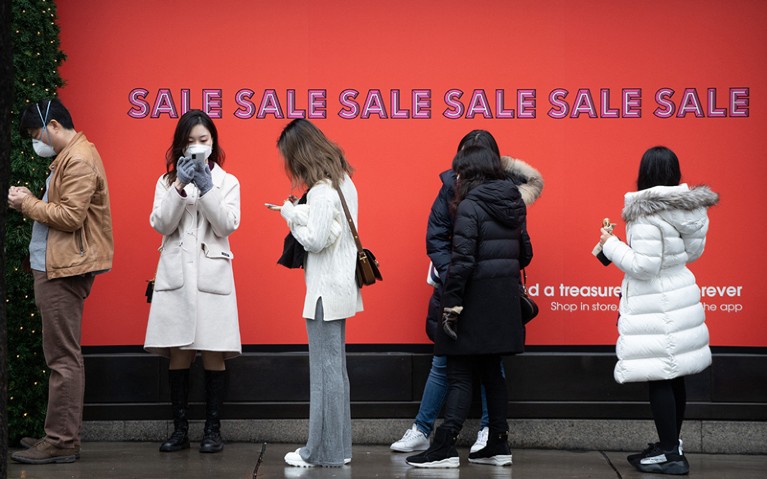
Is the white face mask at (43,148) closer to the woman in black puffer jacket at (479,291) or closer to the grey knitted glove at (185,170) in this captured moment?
the grey knitted glove at (185,170)

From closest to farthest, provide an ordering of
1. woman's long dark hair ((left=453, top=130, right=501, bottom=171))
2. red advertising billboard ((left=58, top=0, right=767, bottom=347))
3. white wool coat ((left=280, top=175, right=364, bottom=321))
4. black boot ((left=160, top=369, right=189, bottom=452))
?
white wool coat ((left=280, top=175, right=364, bottom=321)) < woman's long dark hair ((left=453, top=130, right=501, bottom=171)) < black boot ((left=160, top=369, right=189, bottom=452)) < red advertising billboard ((left=58, top=0, right=767, bottom=347))

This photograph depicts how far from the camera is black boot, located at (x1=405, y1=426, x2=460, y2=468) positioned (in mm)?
6504

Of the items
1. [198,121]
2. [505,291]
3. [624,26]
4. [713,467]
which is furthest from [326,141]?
[713,467]

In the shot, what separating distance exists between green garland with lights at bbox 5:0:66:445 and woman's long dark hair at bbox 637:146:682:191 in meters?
3.69

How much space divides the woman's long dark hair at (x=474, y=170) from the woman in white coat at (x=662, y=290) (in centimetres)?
76

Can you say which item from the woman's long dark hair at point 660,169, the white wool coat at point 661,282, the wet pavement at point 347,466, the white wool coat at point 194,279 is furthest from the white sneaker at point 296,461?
the woman's long dark hair at point 660,169

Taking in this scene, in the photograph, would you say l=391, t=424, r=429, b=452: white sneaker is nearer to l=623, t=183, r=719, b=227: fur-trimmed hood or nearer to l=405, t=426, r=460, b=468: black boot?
l=405, t=426, r=460, b=468: black boot

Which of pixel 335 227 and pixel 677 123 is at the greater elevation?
pixel 677 123

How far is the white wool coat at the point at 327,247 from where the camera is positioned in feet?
20.2

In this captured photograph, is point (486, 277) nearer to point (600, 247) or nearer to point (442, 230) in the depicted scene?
point (442, 230)

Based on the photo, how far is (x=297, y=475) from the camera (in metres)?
6.33

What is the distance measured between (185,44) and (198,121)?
0.95 metres

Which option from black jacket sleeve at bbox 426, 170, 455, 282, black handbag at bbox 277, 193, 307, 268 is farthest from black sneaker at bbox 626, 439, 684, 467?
black handbag at bbox 277, 193, 307, 268

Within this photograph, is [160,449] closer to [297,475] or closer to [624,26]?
[297,475]
